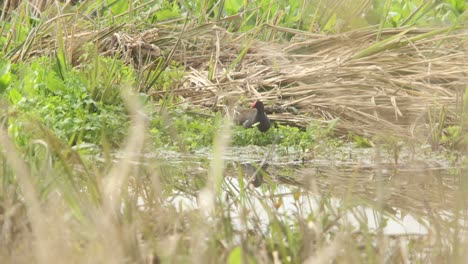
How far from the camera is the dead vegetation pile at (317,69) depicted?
23.2ft

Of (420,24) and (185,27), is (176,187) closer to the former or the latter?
(185,27)

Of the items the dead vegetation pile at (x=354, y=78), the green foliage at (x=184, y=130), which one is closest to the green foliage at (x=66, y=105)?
the green foliage at (x=184, y=130)

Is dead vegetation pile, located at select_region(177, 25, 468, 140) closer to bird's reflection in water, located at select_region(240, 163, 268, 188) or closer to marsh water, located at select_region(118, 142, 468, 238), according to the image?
marsh water, located at select_region(118, 142, 468, 238)

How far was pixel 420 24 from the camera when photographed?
26.8 ft

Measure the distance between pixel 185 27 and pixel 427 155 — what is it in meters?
2.73

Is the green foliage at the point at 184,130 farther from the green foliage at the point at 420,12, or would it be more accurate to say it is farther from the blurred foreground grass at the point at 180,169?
the green foliage at the point at 420,12

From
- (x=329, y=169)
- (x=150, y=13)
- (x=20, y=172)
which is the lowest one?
(x=329, y=169)

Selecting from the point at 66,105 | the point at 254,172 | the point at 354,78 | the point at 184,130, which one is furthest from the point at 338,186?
the point at 354,78

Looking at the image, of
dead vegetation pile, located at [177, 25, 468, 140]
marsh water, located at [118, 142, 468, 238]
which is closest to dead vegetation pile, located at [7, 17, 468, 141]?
dead vegetation pile, located at [177, 25, 468, 140]

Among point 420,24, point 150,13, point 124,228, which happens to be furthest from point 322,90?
point 124,228

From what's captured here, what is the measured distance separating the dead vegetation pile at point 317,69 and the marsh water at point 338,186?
76 cm

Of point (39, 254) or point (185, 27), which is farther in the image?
point (185, 27)

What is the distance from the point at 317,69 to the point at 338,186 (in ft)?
9.06

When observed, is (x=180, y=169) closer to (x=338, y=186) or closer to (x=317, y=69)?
(x=338, y=186)
